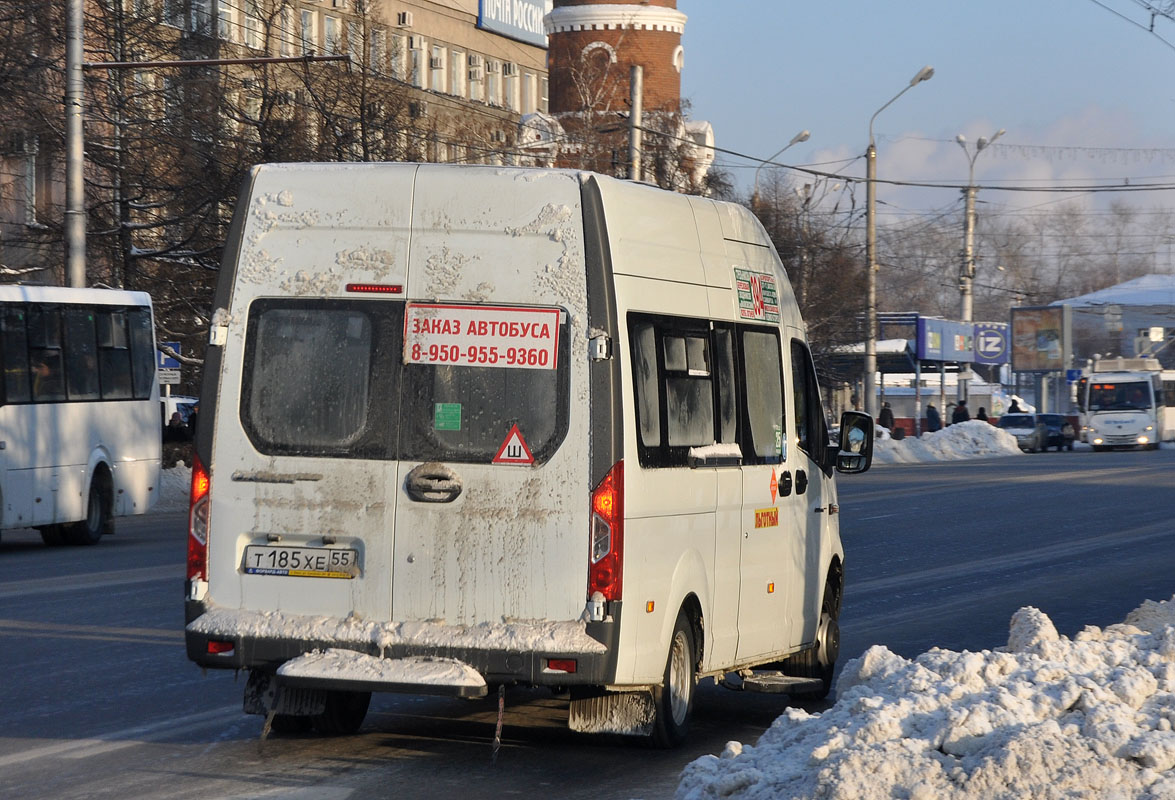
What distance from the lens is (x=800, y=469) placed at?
9.19 metres

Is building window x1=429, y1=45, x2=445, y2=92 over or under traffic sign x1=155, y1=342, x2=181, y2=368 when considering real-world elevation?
over

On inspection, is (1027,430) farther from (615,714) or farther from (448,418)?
(448,418)

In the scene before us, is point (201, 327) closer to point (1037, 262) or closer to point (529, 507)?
point (529, 507)

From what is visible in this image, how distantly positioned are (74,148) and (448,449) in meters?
18.7

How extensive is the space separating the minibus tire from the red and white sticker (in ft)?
5.82

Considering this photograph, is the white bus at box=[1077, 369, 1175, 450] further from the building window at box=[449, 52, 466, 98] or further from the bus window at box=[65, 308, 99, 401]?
the bus window at box=[65, 308, 99, 401]

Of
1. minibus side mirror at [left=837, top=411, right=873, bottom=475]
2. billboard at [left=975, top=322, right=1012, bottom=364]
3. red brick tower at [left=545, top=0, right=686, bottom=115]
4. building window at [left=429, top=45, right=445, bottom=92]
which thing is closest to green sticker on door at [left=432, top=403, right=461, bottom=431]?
minibus side mirror at [left=837, top=411, right=873, bottom=475]

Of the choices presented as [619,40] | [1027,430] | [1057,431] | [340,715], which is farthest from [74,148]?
[1057,431]

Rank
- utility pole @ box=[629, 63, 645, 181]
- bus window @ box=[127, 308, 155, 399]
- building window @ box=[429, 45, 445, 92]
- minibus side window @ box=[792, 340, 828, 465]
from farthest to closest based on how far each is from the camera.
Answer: building window @ box=[429, 45, 445, 92] < utility pole @ box=[629, 63, 645, 181] < bus window @ box=[127, 308, 155, 399] < minibus side window @ box=[792, 340, 828, 465]

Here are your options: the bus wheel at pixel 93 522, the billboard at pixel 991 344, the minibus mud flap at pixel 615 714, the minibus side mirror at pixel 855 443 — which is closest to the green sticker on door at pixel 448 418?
the minibus mud flap at pixel 615 714

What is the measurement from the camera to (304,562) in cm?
735

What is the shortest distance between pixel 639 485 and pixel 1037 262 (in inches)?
4770

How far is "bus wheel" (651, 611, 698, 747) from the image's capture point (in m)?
7.59

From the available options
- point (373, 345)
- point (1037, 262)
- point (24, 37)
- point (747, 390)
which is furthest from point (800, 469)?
point (1037, 262)
